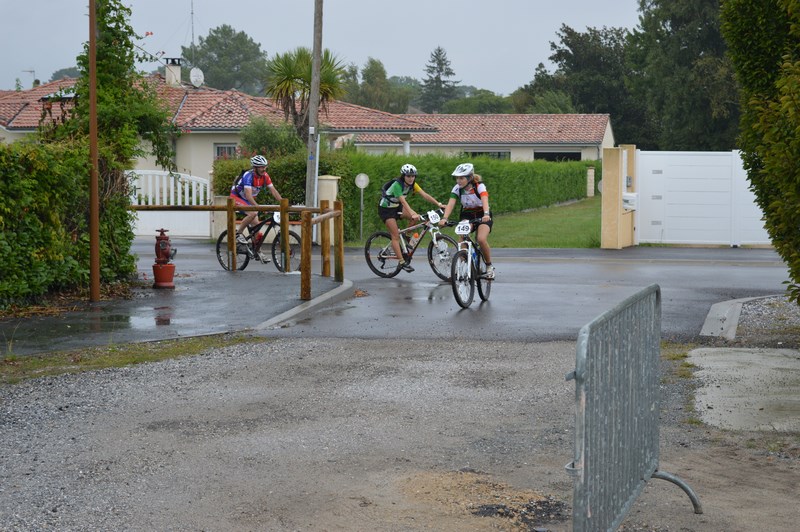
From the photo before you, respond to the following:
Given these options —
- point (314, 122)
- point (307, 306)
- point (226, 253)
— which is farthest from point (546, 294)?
point (314, 122)

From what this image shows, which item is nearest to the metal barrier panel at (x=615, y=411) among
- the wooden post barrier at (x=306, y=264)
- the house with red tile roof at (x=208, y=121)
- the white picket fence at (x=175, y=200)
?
the wooden post barrier at (x=306, y=264)

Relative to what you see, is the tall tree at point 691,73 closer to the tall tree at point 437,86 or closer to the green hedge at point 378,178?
the green hedge at point 378,178

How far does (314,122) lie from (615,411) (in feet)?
74.8

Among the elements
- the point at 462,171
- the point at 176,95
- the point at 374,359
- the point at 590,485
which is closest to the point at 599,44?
the point at 176,95

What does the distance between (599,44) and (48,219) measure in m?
72.1

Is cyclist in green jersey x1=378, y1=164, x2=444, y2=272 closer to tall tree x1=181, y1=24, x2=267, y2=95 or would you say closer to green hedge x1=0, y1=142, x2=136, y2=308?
green hedge x1=0, y1=142, x2=136, y2=308

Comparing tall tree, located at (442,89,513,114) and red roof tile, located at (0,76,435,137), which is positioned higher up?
tall tree, located at (442,89,513,114)

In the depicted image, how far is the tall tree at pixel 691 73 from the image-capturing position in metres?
59.3

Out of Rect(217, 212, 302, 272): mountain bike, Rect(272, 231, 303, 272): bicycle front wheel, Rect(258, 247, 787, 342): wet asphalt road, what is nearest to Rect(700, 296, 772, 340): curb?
Rect(258, 247, 787, 342): wet asphalt road

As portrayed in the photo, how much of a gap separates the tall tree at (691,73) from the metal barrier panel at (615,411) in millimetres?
55271

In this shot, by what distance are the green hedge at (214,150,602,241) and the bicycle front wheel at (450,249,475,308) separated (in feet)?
43.5

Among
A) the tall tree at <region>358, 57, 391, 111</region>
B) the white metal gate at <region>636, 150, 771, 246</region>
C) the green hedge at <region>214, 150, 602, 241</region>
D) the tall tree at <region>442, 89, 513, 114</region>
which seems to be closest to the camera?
the white metal gate at <region>636, 150, 771, 246</region>

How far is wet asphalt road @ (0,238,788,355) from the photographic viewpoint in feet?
39.7

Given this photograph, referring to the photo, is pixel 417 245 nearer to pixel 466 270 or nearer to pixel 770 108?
pixel 466 270
